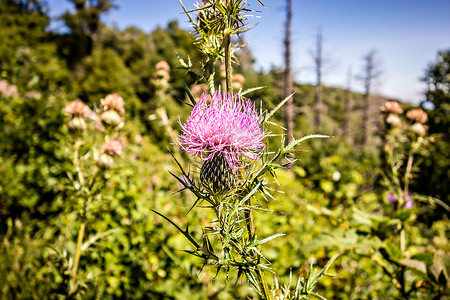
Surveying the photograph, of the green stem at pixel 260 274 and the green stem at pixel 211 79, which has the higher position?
the green stem at pixel 211 79

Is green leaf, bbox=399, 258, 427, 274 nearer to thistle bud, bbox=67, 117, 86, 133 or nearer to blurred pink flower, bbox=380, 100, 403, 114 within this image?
blurred pink flower, bbox=380, 100, 403, 114

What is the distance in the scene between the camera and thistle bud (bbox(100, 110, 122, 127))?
6.73 ft

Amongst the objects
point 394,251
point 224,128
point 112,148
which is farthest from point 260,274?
point 112,148

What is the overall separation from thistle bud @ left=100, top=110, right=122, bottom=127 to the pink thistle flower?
1.38 m

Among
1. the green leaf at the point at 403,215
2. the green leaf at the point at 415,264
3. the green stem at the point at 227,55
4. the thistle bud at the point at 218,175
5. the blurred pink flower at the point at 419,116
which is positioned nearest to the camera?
the green stem at the point at 227,55

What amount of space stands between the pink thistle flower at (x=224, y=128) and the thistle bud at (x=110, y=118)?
138 centimetres

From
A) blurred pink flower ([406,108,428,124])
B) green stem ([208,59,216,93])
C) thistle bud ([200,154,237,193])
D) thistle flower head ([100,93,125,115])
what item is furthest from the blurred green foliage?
thistle flower head ([100,93,125,115])

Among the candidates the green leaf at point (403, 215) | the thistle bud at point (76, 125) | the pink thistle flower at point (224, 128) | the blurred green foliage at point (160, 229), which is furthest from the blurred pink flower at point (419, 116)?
the thistle bud at point (76, 125)

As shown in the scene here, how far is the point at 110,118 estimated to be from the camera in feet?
6.77

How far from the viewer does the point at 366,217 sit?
Result: 62.7 inches

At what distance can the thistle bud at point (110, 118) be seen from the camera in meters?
2.05

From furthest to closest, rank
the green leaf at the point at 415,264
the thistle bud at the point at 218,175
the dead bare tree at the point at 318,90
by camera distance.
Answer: the dead bare tree at the point at 318,90 < the green leaf at the point at 415,264 < the thistle bud at the point at 218,175

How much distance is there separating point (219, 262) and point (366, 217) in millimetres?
1252

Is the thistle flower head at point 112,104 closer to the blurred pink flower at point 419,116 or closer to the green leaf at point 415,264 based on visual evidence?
the green leaf at point 415,264
